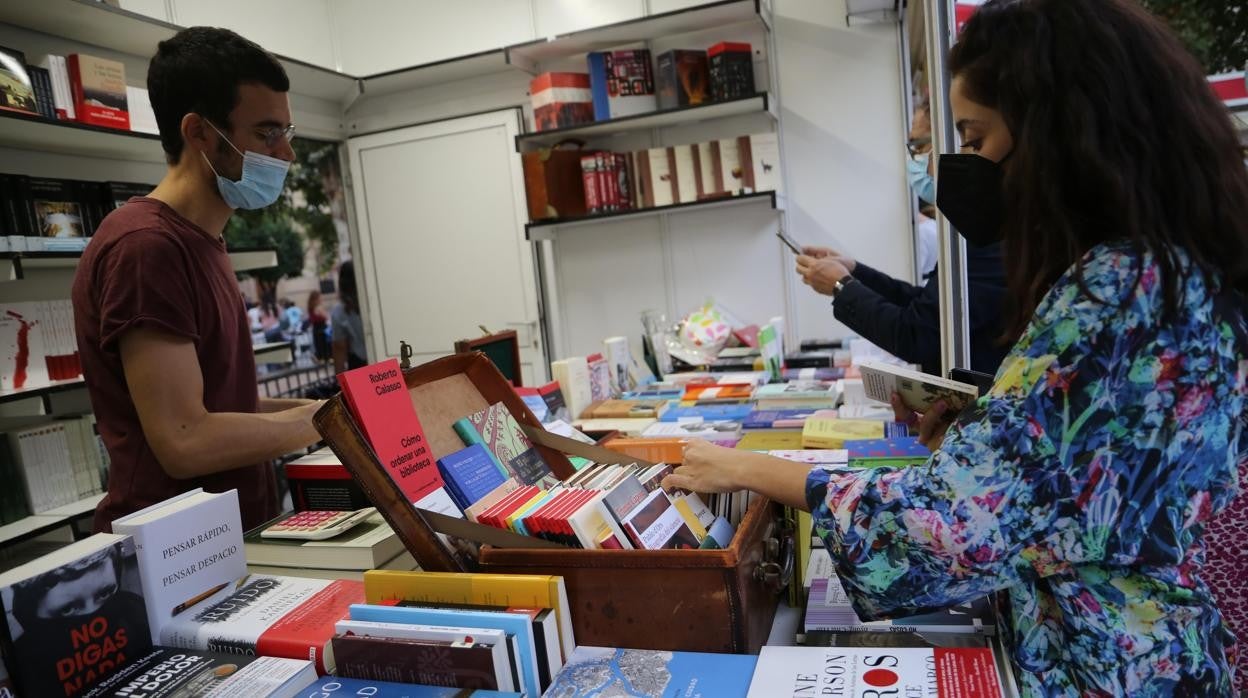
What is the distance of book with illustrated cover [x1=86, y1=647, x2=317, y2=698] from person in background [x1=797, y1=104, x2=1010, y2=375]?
1.29 meters

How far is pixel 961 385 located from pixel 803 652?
0.56 metres

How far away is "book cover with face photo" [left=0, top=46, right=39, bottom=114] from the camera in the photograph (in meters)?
2.57

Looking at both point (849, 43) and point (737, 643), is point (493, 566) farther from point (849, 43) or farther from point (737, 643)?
point (849, 43)

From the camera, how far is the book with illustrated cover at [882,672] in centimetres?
85

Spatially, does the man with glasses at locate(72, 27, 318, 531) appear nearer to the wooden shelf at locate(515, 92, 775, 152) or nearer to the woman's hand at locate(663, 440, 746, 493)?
the woman's hand at locate(663, 440, 746, 493)

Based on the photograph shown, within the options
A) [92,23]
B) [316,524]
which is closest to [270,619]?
[316,524]

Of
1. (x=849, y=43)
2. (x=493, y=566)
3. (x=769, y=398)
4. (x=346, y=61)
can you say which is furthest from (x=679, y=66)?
(x=493, y=566)

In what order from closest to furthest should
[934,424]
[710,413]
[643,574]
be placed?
[643,574]
[934,424]
[710,413]

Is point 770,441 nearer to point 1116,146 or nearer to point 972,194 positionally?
point 972,194

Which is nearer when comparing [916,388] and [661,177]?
[916,388]

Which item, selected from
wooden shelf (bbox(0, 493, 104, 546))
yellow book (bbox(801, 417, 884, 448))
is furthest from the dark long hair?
wooden shelf (bbox(0, 493, 104, 546))

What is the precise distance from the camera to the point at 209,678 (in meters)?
0.95

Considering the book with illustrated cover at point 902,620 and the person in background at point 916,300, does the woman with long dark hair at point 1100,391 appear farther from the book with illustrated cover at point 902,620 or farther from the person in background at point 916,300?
the person in background at point 916,300

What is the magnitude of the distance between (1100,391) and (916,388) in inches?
25.2
